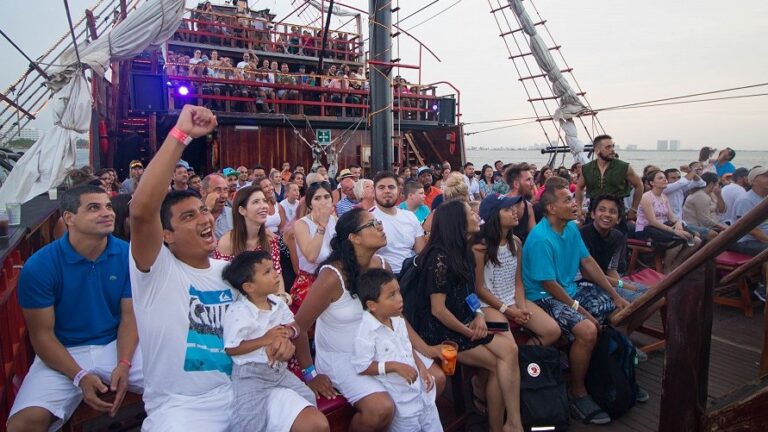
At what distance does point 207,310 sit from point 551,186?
299 cm

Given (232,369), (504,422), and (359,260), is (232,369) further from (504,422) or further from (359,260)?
(504,422)

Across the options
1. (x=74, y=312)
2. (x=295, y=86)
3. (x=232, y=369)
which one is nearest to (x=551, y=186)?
(x=232, y=369)

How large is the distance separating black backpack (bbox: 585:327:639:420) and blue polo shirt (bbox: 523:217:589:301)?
56cm

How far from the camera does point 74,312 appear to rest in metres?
2.63

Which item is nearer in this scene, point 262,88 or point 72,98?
point 72,98

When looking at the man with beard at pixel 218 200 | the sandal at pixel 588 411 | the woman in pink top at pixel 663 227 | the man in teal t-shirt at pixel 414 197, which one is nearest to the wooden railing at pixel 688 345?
the sandal at pixel 588 411

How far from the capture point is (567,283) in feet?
13.6

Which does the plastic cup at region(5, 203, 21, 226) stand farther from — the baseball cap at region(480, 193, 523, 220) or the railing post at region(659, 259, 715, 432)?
the railing post at region(659, 259, 715, 432)

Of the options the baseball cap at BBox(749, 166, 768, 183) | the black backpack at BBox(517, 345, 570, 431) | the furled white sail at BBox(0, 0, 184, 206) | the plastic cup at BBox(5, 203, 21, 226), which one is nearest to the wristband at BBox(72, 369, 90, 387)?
the plastic cup at BBox(5, 203, 21, 226)

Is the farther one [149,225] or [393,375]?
[393,375]

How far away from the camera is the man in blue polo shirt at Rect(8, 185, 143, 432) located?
7.91 feet

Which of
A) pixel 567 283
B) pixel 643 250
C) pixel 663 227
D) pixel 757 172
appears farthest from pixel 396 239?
pixel 757 172

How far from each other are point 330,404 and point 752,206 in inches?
235

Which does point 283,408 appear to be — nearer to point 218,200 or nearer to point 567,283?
point 567,283
